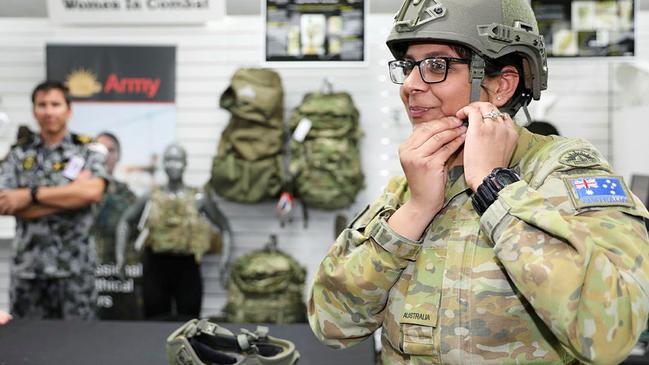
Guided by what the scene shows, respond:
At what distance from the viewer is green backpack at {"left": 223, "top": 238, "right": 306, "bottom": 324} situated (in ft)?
17.1

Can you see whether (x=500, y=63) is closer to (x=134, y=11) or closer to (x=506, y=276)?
(x=506, y=276)

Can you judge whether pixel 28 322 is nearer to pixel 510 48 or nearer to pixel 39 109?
pixel 510 48

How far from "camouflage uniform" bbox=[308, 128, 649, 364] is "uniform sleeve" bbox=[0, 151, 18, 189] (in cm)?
355

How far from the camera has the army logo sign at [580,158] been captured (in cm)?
131

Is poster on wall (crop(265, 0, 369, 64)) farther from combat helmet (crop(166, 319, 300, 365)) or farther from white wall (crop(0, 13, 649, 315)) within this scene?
combat helmet (crop(166, 319, 300, 365))

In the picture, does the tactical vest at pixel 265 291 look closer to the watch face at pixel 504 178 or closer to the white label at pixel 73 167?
the white label at pixel 73 167

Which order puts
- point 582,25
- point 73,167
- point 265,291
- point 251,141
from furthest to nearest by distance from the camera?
1. point 251,141
2. point 265,291
3. point 582,25
4. point 73,167

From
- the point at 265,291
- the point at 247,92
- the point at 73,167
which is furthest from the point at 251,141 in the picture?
the point at 73,167

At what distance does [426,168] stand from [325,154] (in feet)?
13.0

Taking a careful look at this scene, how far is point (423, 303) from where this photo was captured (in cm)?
139

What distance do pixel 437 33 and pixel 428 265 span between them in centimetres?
46

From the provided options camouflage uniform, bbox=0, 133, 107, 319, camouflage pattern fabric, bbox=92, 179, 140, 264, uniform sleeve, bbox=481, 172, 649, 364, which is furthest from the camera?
camouflage pattern fabric, bbox=92, 179, 140, 264

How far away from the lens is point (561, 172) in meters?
1.32

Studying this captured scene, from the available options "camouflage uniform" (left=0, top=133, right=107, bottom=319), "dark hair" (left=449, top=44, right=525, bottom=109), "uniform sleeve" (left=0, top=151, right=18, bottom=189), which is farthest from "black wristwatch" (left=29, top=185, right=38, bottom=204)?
"dark hair" (left=449, top=44, right=525, bottom=109)
